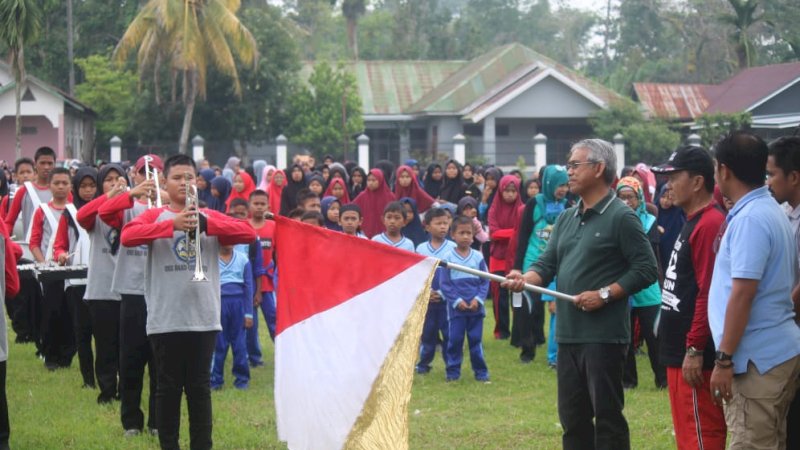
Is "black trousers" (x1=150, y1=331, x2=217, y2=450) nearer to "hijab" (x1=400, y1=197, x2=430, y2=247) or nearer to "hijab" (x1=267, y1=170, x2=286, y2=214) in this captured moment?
"hijab" (x1=400, y1=197, x2=430, y2=247)

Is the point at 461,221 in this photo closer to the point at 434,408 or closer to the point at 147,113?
the point at 434,408

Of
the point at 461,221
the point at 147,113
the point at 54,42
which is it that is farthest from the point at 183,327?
the point at 54,42

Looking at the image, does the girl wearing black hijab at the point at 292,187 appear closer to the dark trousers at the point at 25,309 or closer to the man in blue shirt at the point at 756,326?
the dark trousers at the point at 25,309

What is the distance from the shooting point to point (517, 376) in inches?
444

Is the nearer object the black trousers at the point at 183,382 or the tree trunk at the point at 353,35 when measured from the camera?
the black trousers at the point at 183,382

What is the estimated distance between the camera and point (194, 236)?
7.45 metres

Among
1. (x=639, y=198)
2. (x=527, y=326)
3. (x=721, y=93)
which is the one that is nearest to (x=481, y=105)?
(x=721, y=93)

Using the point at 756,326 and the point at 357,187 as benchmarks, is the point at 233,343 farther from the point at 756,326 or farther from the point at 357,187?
the point at 357,187

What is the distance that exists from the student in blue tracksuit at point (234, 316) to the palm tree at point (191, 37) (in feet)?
88.0

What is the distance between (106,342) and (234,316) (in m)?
1.72

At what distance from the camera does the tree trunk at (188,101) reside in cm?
3809

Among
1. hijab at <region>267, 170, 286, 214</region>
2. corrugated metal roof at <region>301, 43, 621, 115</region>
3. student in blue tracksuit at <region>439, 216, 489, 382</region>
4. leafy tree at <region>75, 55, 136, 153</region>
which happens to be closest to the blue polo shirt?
student in blue tracksuit at <region>439, 216, 489, 382</region>

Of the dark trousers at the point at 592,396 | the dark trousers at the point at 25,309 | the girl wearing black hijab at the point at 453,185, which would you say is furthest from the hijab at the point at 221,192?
the dark trousers at the point at 592,396

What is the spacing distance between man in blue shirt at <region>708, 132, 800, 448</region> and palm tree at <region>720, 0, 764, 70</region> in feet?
89.2
